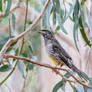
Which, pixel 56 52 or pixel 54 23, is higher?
pixel 54 23

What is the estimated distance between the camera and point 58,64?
268 cm

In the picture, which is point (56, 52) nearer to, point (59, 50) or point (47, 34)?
point (59, 50)

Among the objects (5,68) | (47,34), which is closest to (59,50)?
(47,34)

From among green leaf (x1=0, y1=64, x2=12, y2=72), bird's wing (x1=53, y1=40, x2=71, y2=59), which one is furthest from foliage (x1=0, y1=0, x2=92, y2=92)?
bird's wing (x1=53, y1=40, x2=71, y2=59)

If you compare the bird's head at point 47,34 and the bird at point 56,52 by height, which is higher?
the bird's head at point 47,34

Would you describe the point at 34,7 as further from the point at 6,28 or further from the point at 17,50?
the point at 17,50

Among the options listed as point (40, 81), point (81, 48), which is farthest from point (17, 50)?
point (40, 81)

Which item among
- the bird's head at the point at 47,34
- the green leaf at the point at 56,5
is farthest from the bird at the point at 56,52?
the green leaf at the point at 56,5

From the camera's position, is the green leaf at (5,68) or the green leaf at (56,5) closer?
the green leaf at (56,5)

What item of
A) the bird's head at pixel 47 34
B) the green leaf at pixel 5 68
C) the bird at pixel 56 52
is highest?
the bird's head at pixel 47 34

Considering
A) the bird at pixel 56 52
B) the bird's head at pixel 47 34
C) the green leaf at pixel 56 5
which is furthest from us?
the bird's head at pixel 47 34

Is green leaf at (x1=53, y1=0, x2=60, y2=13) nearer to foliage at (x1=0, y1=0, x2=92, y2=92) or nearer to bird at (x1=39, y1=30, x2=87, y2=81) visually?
foliage at (x1=0, y1=0, x2=92, y2=92)

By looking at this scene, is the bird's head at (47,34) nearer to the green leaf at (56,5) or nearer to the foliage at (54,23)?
the foliage at (54,23)

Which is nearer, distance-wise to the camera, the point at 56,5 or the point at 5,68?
the point at 56,5
